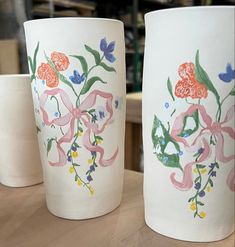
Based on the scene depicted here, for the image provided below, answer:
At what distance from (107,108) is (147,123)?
0.07m

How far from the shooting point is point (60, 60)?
Answer: 0.44m

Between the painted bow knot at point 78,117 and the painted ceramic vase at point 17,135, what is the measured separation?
0.12 meters

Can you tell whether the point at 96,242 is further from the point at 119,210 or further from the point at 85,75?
the point at 85,75

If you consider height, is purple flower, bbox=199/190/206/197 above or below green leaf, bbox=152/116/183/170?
below

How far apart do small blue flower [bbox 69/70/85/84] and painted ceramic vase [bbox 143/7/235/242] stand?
8 cm

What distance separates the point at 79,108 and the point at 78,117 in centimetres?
1

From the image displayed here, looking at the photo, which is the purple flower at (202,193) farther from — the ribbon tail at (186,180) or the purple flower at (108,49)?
the purple flower at (108,49)

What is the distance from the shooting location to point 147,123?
1.44ft

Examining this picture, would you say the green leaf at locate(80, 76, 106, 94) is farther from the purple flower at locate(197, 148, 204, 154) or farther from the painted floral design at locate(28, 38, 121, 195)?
the purple flower at locate(197, 148, 204, 154)

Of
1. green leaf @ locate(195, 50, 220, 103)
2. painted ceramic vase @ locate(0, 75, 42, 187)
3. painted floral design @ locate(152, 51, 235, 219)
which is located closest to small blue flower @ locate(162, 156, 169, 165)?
painted floral design @ locate(152, 51, 235, 219)

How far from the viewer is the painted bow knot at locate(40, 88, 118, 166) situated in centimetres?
45

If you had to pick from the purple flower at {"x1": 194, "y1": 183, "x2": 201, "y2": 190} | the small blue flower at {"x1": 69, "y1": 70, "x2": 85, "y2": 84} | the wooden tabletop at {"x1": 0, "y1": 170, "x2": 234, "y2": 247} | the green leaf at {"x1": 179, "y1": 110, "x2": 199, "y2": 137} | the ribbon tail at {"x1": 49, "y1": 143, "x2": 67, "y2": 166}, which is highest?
the small blue flower at {"x1": 69, "y1": 70, "x2": 85, "y2": 84}

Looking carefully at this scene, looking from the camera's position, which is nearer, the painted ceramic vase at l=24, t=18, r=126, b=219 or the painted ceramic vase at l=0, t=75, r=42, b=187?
the painted ceramic vase at l=24, t=18, r=126, b=219

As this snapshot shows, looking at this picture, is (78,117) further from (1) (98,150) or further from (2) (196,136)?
(2) (196,136)
